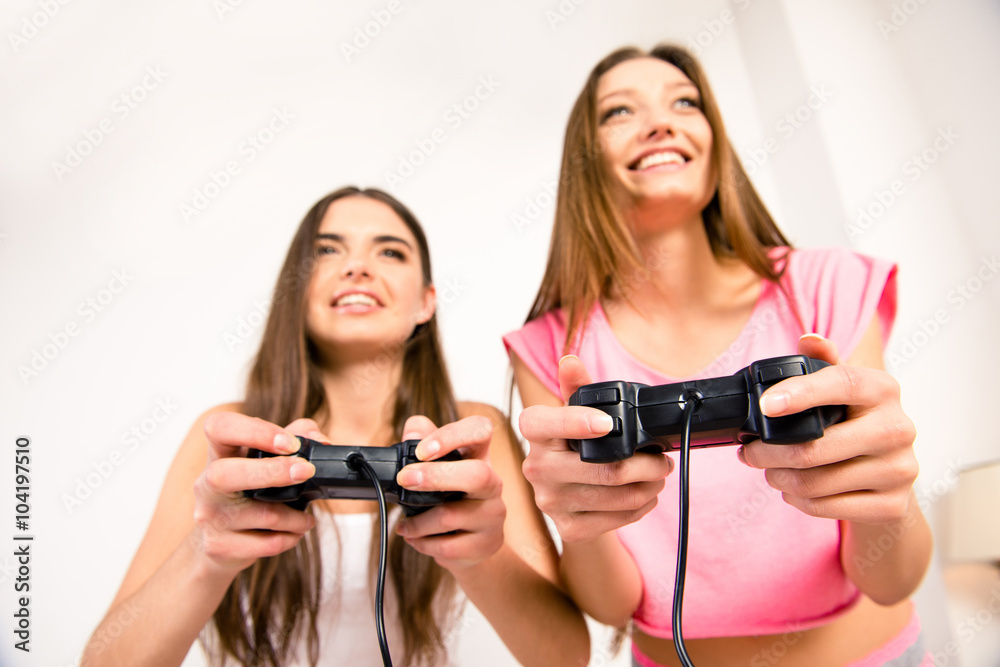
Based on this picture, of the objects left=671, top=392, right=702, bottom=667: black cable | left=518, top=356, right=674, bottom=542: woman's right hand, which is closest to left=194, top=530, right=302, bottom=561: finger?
left=518, top=356, right=674, bottom=542: woman's right hand

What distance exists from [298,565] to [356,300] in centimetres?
42

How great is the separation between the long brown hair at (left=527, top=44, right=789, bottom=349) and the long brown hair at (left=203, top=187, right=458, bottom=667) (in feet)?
1.06

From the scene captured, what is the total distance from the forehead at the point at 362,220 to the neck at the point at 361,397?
0.23 meters

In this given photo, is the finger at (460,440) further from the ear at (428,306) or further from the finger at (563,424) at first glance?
the ear at (428,306)

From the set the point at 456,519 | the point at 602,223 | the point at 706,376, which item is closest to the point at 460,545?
the point at 456,519

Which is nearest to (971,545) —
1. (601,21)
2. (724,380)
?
(724,380)

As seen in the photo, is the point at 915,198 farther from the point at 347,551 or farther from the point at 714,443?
the point at 347,551

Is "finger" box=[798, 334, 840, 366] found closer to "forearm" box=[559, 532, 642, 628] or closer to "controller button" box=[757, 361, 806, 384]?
"controller button" box=[757, 361, 806, 384]

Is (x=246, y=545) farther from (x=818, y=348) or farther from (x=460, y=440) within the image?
(x=818, y=348)

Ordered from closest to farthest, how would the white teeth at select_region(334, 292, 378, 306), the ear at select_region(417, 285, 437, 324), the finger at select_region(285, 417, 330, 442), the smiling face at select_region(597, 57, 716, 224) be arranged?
the finger at select_region(285, 417, 330, 442) < the smiling face at select_region(597, 57, 716, 224) < the white teeth at select_region(334, 292, 378, 306) < the ear at select_region(417, 285, 437, 324)

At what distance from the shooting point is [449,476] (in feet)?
1.54

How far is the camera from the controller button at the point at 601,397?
39cm

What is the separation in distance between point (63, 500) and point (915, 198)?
1.84 m

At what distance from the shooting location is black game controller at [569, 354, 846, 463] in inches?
14.4
